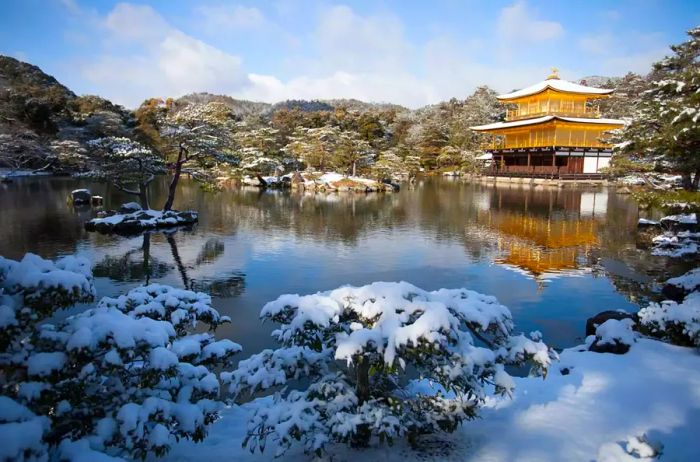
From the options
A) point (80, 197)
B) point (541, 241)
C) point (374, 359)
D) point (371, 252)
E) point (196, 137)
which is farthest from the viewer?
point (80, 197)

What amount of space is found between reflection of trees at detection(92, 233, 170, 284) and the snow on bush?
9.27 meters

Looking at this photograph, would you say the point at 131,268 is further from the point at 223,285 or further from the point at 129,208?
the point at 129,208

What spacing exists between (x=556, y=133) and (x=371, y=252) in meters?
28.6

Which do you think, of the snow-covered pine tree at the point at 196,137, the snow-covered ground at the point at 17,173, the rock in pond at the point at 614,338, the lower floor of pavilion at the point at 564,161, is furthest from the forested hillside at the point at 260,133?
the rock in pond at the point at 614,338

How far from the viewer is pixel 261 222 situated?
1798cm

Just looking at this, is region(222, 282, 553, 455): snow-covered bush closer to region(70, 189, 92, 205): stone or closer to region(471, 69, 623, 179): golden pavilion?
region(70, 189, 92, 205): stone

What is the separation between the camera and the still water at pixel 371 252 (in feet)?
29.7

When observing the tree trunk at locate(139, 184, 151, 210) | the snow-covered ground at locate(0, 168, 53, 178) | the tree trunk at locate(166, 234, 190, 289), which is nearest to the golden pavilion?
the tree trunk at locate(139, 184, 151, 210)

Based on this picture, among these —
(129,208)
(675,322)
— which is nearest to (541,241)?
(675,322)

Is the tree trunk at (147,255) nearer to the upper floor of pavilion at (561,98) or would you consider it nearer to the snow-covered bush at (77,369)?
the snow-covered bush at (77,369)

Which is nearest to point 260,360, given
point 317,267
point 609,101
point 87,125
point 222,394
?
point 222,394

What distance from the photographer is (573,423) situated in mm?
4113

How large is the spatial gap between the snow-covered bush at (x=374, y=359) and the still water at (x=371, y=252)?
10.3 ft

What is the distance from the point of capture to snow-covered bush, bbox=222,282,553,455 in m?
3.05
